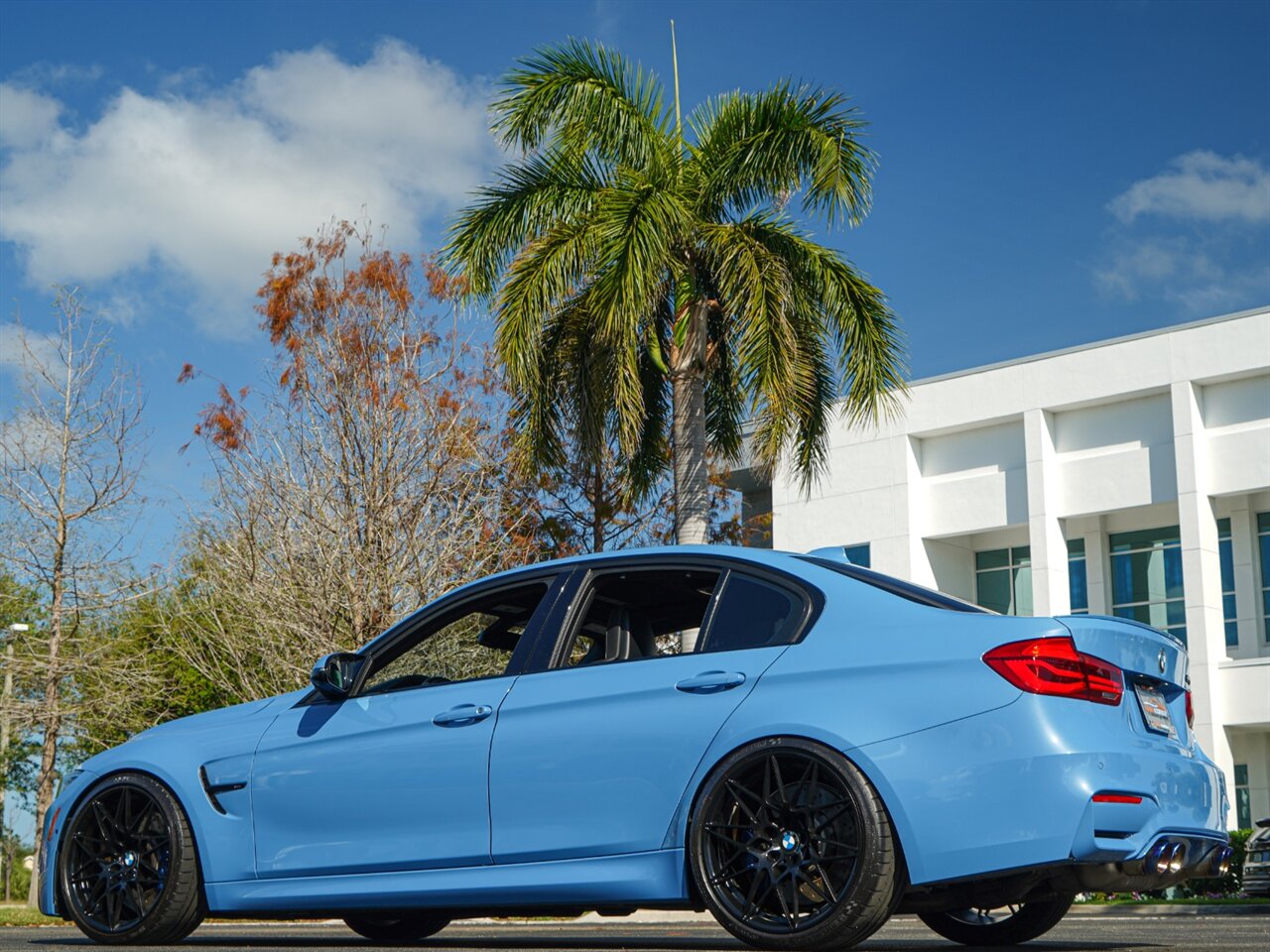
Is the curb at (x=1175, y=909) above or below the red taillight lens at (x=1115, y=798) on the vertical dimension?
below

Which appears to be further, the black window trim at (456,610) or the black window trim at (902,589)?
the black window trim at (456,610)

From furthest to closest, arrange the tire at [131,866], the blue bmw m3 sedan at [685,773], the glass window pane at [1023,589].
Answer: the glass window pane at [1023,589], the tire at [131,866], the blue bmw m3 sedan at [685,773]

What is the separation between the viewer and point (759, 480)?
21.5 metres

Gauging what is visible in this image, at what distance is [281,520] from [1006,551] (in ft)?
Result: 70.8

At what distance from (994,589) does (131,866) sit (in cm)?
3389

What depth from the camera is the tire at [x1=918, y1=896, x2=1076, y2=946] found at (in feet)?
20.5

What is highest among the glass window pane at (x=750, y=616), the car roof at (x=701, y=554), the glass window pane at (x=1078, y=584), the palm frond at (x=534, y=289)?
the palm frond at (x=534, y=289)

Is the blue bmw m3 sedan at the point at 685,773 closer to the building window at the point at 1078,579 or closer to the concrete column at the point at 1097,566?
the concrete column at the point at 1097,566

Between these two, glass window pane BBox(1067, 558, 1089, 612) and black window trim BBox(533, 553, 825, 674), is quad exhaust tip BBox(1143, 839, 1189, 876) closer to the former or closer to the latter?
black window trim BBox(533, 553, 825, 674)

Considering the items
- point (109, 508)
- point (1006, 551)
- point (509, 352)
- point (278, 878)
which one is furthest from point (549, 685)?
point (1006, 551)

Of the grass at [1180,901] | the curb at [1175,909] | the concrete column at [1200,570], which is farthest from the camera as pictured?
the concrete column at [1200,570]

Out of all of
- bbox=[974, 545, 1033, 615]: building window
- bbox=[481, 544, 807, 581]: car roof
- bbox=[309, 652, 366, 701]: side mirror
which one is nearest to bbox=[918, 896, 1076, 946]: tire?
bbox=[481, 544, 807, 581]: car roof

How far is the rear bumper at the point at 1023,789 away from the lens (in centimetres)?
490

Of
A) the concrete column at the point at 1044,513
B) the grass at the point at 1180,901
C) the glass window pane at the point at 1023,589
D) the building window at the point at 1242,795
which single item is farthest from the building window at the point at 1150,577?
the grass at the point at 1180,901
